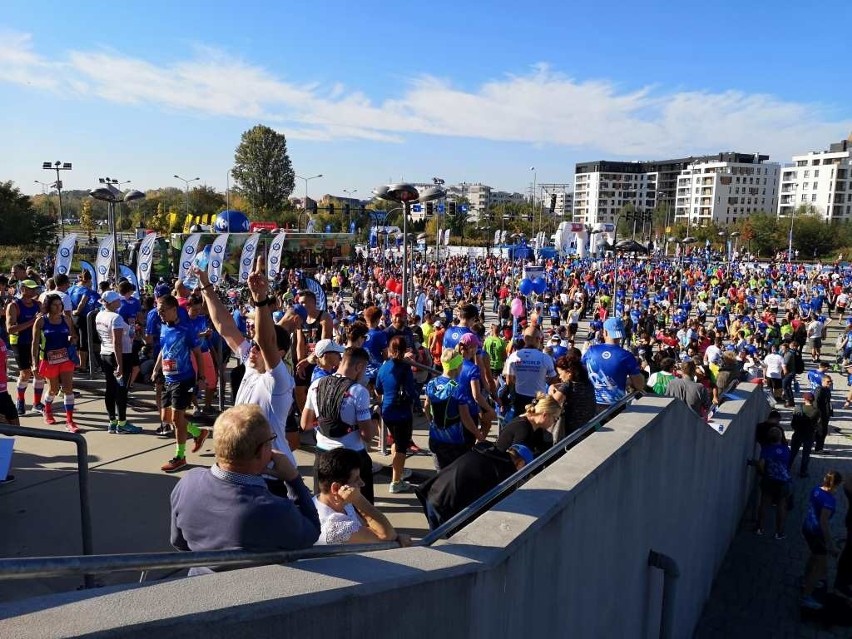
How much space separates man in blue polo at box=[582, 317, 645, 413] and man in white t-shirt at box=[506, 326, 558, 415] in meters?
0.52

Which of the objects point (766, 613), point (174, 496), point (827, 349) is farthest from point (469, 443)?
point (827, 349)

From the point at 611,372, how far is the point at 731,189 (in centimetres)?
13380

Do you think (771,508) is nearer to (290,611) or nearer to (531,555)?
(531,555)

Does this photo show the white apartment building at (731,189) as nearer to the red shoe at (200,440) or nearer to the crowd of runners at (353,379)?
the crowd of runners at (353,379)

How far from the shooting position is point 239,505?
2.23 m

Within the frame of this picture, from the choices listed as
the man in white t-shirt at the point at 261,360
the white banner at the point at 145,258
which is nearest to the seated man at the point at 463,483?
the man in white t-shirt at the point at 261,360

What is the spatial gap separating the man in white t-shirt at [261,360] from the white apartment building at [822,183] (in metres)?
128

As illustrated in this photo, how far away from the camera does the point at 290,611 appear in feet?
5.49

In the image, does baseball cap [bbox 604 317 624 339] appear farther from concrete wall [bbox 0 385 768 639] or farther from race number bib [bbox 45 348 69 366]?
race number bib [bbox 45 348 69 366]

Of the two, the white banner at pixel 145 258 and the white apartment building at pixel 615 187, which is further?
the white apartment building at pixel 615 187

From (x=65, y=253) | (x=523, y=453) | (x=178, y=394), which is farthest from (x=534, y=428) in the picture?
(x=65, y=253)

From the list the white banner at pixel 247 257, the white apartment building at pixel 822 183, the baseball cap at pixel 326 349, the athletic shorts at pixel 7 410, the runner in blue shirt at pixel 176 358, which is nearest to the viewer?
the baseball cap at pixel 326 349

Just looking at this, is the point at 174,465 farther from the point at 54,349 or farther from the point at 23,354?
the point at 23,354

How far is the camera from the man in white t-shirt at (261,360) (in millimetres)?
3521
